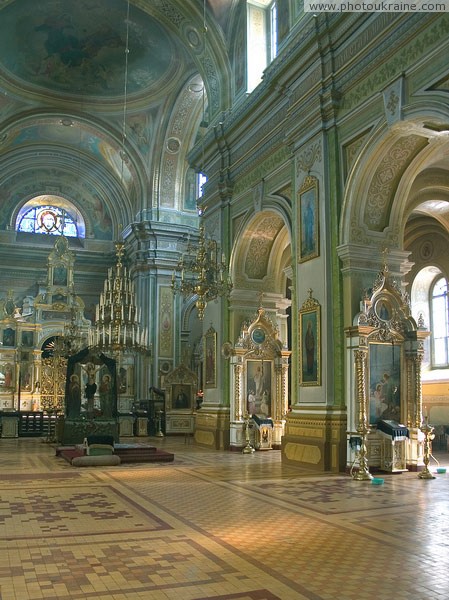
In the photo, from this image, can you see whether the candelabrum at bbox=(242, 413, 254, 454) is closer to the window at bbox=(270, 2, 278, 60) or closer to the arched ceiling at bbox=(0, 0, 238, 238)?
the arched ceiling at bbox=(0, 0, 238, 238)

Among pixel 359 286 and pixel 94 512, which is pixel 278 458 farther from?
pixel 94 512

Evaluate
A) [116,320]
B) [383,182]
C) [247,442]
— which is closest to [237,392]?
[247,442]

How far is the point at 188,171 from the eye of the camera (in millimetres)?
26969

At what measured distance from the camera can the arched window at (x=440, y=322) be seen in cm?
1850

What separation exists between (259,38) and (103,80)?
30.4ft

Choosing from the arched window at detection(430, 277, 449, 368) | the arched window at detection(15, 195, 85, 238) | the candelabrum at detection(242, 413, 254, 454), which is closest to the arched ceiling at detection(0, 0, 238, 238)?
the arched window at detection(15, 195, 85, 238)

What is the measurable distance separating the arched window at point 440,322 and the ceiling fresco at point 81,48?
1135 centimetres

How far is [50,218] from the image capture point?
3061 centimetres

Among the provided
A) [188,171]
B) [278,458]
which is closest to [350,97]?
[278,458]

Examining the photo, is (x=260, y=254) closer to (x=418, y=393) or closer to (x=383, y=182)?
(x=383, y=182)

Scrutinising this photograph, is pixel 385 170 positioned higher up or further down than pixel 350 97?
further down

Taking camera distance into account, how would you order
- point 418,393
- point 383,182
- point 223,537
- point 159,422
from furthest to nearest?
point 159,422
point 383,182
point 418,393
point 223,537

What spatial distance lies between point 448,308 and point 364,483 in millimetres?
9412

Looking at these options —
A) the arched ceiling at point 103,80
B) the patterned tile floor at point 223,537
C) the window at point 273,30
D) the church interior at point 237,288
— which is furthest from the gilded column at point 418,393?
the arched ceiling at point 103,80
